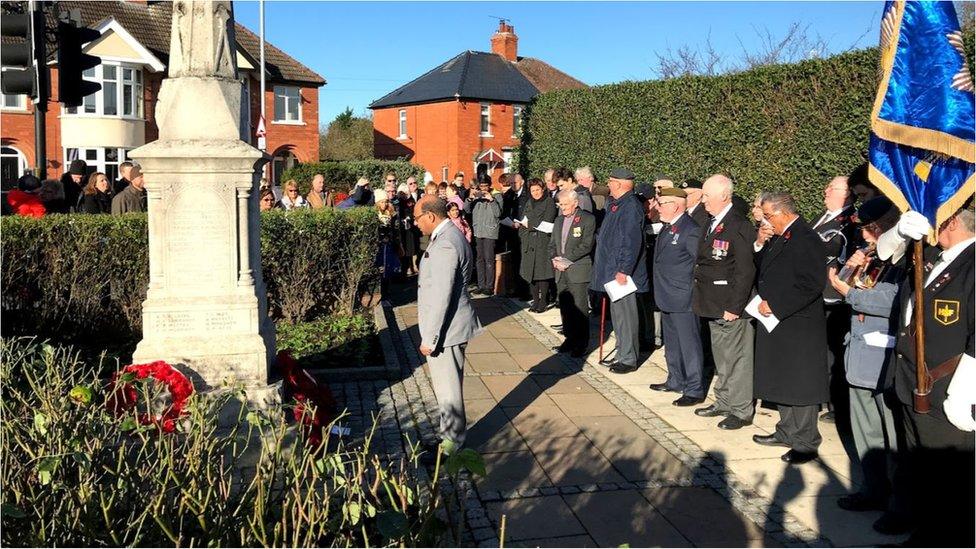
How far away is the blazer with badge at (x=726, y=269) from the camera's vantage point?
6.58m

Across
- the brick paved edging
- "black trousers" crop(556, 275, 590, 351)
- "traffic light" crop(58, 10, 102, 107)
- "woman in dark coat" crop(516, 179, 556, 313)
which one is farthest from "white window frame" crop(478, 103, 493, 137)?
the brick paved edging

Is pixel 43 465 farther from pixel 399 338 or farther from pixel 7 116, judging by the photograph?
pixel 7 116

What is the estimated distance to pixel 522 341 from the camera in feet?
33.3

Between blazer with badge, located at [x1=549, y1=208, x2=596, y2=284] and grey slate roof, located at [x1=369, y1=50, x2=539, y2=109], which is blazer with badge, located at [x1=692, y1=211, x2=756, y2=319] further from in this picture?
grey slate roof, located at [x1=369, y1=50, x2=539, y2=109]

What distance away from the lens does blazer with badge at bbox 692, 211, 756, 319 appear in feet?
21.6

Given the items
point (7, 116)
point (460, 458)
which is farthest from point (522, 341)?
point (7, 116)

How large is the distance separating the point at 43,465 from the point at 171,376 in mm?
3183

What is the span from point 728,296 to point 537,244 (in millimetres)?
5267

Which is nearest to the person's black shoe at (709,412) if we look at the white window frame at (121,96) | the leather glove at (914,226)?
the leather glove at (914,226)

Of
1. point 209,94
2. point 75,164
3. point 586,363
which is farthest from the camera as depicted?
point 75,164

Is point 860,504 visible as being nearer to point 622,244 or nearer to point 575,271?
point 622,244

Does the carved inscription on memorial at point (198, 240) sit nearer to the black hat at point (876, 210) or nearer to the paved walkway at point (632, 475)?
the paved walkway at point (632, 475)

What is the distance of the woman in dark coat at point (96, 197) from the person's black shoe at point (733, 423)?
28.7 ft

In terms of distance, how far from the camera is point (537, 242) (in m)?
11.7
